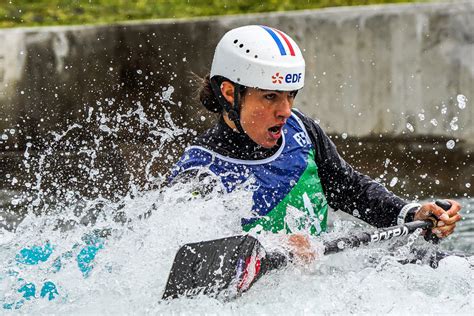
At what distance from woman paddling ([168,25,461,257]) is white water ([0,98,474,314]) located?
0.14 metres

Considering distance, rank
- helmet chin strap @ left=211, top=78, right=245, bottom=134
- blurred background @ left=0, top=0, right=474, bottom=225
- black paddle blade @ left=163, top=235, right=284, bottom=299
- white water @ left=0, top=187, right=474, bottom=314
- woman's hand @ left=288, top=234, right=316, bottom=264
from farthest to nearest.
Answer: blurred background @ left=0, top=0, right=474, bottom=225 < helmet chin strap @ left=211, top=78, right=245, bottom=134 < woman's hand @ left=288, top=234, right=316, bottom=264 < white water @ left=0, top=187, right=474, bottom=314 < black paddle blade @ left=163, top=235, right=284, bottom=299

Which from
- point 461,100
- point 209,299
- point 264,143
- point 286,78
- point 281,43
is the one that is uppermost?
point 281,43

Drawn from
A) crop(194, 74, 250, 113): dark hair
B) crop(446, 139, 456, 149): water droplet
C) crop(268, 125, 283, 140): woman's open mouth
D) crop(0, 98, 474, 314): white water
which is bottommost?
crop(446, 139, 456, 149): water droplet

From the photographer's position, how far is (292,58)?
173 inches

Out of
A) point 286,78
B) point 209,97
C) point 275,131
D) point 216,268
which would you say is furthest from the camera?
point 209,97

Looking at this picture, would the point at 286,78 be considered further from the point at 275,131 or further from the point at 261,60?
the point at 275,131

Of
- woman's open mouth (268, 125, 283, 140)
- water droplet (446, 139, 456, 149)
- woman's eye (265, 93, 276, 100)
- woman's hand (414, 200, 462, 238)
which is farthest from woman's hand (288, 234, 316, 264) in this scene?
water droplet (446, 139, 456, 149)

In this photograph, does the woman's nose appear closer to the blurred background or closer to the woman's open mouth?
the woman's open mouth

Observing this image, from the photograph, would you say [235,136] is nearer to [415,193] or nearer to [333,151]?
[333,151]

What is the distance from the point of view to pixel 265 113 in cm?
435

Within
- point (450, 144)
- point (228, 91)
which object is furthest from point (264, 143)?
point (450, 144)

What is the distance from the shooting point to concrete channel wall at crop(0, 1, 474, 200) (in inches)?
280

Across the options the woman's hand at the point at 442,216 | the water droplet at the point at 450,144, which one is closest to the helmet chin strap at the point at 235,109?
the woman's hand at the point at 442,216

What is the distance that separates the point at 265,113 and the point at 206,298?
38.3 inches
